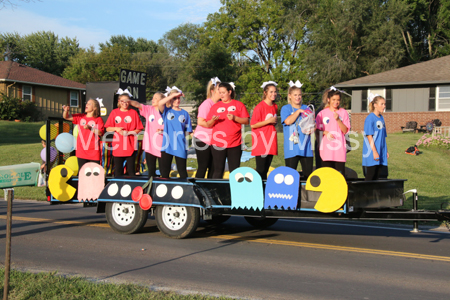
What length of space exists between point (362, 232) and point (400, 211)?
69.5 inches

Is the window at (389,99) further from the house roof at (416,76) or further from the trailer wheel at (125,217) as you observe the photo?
the trailer wheel at (125,217)

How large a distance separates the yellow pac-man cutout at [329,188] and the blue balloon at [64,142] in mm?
4594

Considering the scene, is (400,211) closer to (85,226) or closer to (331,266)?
(331,266)

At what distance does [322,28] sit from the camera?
138ft

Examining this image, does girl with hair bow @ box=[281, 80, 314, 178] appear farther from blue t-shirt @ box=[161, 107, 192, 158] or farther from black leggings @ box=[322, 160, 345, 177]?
blue t-shirt @ box=[161, 107, 192, 158]

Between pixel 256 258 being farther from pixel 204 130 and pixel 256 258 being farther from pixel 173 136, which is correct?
pixel 173 136

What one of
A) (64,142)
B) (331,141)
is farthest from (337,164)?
A: (64,142)

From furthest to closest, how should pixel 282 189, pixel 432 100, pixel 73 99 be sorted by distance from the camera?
pixel 73 99 < pixel 432 100 < pixel 282 189

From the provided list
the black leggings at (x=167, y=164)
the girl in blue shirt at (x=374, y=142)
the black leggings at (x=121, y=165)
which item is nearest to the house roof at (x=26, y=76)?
the black leggings at (x=121, y=165)

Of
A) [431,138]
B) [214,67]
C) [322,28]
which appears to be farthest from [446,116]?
[214,67]

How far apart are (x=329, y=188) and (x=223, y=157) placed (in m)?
1.84

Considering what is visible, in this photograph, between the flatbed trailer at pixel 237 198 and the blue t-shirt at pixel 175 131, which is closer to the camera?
the flatbed trailer at pixel 237 198

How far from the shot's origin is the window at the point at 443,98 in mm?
28469

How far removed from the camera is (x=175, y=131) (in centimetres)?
734
